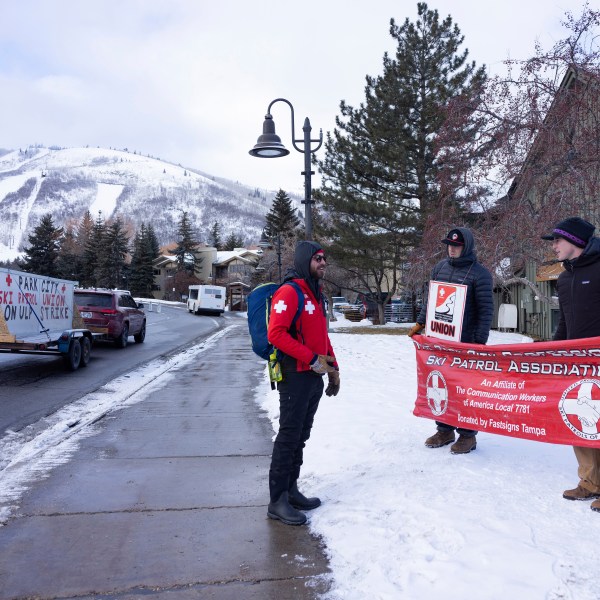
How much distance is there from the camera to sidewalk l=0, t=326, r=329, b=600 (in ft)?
10.5

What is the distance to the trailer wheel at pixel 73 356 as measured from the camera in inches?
494

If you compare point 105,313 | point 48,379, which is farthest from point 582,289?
point 105,313

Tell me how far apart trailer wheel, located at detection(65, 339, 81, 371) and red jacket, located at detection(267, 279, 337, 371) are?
31.9 feet

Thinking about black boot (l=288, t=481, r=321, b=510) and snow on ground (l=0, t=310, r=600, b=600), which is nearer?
snow on ground (l=0, t=310, r=600, b=600)

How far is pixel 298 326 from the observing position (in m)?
4.12

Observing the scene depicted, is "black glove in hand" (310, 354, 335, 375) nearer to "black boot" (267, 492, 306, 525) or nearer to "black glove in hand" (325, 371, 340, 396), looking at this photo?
"black glove in hand" (325, 371, 340, 396)

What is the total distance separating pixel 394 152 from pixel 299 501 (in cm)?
2359

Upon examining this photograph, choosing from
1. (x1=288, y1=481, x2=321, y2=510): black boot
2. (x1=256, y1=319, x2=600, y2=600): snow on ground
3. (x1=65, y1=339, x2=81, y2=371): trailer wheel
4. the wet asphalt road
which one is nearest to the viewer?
(x1=256, y1=319, x2=600, y2=600): snow on ground

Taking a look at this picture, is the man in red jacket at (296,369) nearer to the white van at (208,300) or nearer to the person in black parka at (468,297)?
the person in black parka at (468,297)

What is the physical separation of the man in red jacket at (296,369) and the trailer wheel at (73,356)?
9588 mm

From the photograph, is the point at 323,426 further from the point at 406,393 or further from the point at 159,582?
the point at 159,582

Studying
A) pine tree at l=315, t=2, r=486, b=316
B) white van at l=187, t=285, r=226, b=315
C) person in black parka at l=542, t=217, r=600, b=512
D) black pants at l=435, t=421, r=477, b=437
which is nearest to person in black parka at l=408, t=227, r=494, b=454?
black pants at l=435, t=421, r=477, b=437

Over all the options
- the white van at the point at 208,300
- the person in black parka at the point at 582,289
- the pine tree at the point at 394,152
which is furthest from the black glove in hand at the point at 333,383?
the white van at the point at 208,300

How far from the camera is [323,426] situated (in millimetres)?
6719
